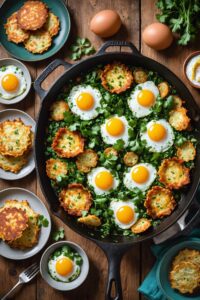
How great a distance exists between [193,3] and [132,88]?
3.12 ft

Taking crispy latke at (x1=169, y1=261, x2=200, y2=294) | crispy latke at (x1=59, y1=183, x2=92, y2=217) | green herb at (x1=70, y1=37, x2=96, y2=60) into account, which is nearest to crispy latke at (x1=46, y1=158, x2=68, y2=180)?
crispy latke at (x1=59, y1=183, x2=92, y2=217)

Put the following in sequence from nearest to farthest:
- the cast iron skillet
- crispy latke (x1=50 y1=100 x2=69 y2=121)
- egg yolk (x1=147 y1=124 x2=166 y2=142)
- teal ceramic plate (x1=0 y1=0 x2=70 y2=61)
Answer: the cast iron skillet, egg yolk (x1=147 y1=124 x2=166 y2=142), crispy latke (x1=50 y1=100 x2=69 y2=121), teal ceramic plate (x1=0 y1=0 x2=70 y2=61)

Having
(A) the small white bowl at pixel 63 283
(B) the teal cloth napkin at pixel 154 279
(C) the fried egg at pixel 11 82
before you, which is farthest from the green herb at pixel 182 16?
(A) the small white bowl at pixel 63 283

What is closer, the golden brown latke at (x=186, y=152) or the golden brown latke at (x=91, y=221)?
the golden brown latke at (x=91, y=221)

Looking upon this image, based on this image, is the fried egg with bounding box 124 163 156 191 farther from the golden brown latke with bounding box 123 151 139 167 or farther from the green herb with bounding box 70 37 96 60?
the green herb with bounding box 70 37 96 60

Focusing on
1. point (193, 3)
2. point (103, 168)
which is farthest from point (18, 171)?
point (193, 3)

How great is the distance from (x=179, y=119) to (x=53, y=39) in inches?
56.1

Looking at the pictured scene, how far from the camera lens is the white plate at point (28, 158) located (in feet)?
16.0

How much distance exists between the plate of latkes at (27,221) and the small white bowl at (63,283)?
111 millimetres

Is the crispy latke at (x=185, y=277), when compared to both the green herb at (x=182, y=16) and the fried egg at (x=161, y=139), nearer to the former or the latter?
the fried egg at (x=161, y=139)

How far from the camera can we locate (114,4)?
4.97 m

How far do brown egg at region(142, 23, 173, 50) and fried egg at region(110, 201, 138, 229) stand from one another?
4.88 ft

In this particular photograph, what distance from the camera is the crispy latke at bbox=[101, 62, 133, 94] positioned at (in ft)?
15.7

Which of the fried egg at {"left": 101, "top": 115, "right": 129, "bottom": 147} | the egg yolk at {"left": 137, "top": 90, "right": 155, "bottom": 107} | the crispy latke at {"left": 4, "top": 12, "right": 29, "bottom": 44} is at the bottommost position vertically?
the fried egg at {"left": 101, "top": 115, "right": 129, "bottom": 147}
